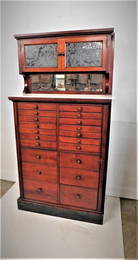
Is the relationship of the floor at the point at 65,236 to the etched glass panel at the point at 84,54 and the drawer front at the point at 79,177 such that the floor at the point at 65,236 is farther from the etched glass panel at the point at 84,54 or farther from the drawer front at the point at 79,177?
the etched glass panel at the point at 84,54

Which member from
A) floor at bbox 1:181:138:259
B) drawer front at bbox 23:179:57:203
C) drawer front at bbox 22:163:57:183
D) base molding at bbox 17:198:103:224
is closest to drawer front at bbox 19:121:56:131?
drawer front at bbox 22:163:57:183

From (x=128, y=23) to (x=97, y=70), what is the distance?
605 millimetres

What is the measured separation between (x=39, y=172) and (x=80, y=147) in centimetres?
54

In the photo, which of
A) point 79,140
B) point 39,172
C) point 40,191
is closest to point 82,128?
point 79,140

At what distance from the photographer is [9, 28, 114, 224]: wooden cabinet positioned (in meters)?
1.57

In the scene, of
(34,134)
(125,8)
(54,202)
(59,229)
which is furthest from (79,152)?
(125,8)

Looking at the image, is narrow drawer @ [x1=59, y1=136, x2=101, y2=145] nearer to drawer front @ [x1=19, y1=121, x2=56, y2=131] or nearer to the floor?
drawer front @ [x1=19, y1=121, x2=56, y2=131]

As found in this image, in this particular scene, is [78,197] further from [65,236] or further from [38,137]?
[38,137]

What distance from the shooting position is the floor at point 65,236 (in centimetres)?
148

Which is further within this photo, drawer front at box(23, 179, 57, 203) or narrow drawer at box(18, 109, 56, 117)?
drawer front at box(23, 179, 57, 203)

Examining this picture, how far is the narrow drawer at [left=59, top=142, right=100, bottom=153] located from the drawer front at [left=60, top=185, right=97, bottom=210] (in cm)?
41

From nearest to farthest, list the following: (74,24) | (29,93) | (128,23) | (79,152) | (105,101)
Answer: (105,101) < (79,152) < (128,23) < (74,24) < (29,93)

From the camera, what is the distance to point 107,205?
2.05 m

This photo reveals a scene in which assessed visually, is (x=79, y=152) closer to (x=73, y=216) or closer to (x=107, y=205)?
(x=73, y=216)
